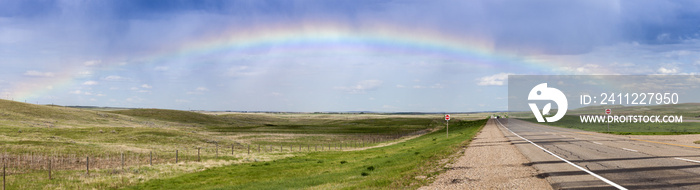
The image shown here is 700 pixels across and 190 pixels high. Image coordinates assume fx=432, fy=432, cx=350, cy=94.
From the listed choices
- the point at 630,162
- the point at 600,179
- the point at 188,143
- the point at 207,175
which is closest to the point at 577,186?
the point at 600,179

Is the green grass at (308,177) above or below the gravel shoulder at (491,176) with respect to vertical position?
below

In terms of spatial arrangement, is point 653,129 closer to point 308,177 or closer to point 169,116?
point 308,177

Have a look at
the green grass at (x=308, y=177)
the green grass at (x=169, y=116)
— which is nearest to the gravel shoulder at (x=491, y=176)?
the green grass at (x=308, y=177)

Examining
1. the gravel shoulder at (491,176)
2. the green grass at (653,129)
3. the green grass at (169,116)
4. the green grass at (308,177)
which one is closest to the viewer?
the gravel shoulder at (491,176)

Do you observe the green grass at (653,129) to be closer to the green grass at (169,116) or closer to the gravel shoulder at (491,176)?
the gravel shoulder at (491,176)

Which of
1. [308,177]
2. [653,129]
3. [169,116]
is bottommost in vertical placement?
[308,177]

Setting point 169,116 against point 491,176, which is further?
point 169,116

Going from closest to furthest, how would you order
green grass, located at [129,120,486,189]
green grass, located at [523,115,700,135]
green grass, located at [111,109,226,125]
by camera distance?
green grass, located at [129,120,486,189], green grass, located at [523,115,700,135], green grass, located at [111,109,226,125]

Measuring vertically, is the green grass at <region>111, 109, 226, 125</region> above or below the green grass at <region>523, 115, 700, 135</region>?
below

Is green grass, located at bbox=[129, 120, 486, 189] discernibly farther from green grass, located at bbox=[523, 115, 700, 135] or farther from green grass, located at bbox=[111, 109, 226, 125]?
green grass, located at bbox=[111, 109, 226, 125]

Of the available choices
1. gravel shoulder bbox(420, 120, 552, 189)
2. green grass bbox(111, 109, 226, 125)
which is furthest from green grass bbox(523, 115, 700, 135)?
green grass bbox(111, 109, 226, 125)

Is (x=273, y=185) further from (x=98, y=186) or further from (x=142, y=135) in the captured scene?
(x=142, y=135)

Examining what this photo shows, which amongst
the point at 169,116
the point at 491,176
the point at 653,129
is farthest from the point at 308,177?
the point at 169,116

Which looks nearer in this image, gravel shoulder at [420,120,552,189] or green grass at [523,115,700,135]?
gravel shoulder at [420,120,552,189]
